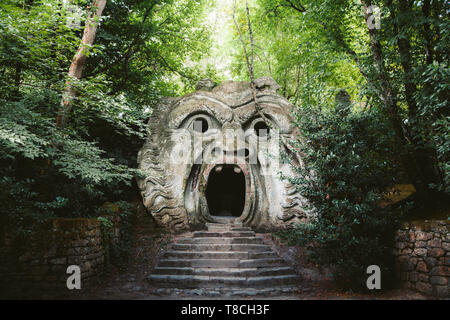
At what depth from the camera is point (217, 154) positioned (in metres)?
7.97

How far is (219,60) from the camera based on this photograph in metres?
17.0

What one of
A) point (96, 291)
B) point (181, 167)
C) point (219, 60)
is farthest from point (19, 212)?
point (219, 60)

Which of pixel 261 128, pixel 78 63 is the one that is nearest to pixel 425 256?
pixel 261 128

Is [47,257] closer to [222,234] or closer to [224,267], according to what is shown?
[224,267]

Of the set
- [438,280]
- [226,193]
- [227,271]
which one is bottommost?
[227,271]

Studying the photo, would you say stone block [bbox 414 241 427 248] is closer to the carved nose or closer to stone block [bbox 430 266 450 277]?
stone block [bbox 430 266 450 277]

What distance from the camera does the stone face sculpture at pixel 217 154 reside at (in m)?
7.46

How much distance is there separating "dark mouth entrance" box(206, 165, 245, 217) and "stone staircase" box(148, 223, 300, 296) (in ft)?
8.48

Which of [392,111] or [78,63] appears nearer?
[392,111]

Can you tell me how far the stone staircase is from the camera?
205 inches

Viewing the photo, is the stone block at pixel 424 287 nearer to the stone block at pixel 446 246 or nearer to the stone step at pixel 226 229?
the stone block at pixel 446 246

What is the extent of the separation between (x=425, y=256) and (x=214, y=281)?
3.88 metres

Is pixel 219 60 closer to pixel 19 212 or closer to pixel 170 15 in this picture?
pixel 170 15

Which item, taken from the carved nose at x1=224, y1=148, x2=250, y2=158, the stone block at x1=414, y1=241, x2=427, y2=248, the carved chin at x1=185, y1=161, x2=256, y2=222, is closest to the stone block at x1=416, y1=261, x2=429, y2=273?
the stone block at x1=414, y1=241, x2=427, y2=248
